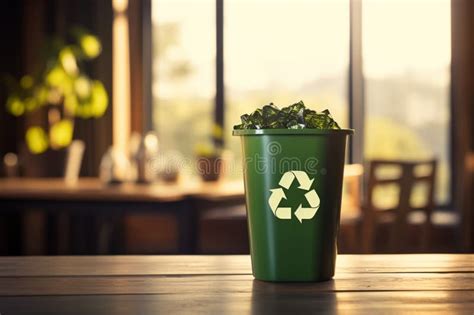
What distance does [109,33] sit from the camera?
19.7 ft

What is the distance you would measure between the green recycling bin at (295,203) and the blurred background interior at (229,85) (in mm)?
4466

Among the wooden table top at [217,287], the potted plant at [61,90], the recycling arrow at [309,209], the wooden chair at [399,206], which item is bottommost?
the wooden chair at [399,206]

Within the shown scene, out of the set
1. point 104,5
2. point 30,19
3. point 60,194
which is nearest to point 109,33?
point 104,5

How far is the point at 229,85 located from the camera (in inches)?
241

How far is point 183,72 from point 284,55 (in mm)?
778

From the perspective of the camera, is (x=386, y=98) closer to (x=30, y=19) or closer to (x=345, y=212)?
(x=345, y=212)

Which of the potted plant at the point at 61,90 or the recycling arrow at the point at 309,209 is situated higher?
the potted plant at the point at 61,90

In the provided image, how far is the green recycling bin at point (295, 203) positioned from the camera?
3.43ft

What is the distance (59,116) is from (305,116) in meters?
5.21

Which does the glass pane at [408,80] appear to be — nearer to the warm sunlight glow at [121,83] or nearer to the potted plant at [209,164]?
the potted plant at [209,164]

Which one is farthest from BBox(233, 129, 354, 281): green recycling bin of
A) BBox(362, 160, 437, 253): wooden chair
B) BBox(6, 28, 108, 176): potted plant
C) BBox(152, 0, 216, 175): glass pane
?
BBox(152, 0, 216, 175): glass pane

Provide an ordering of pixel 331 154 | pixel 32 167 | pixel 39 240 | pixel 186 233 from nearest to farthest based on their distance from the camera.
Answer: pixel 331 154, pixel 186 233, pixel 32 167, pixel 39 240

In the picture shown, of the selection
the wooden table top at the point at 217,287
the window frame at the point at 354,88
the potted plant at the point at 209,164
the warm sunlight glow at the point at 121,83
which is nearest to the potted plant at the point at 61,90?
the warm sunlight glow at the point at 121,83

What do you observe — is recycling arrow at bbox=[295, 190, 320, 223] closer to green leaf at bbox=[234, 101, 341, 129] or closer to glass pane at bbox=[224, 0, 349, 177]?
green leaf at bbox=[234, 101, 341, 129]
